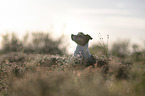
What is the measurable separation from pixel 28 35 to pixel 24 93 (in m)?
12.8

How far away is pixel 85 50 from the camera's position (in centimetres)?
723

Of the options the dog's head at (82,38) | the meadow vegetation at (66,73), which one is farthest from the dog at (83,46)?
the meadow vegetation at (66,73)

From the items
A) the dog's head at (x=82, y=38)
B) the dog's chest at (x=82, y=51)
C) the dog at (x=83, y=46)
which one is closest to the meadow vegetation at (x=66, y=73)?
the dog at (x=83, y=46)

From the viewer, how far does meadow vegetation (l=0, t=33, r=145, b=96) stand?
10.2ft

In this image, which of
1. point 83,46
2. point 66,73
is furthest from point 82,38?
point 66,73

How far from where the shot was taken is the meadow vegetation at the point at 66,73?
3.12 m

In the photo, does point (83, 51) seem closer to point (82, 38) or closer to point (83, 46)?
point (83, 46)

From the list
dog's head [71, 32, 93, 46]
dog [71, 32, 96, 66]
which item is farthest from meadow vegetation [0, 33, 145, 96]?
dog's head [71, 32, 93, 46]

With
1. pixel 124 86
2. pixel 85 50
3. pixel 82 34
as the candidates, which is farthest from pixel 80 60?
pixel 124 86

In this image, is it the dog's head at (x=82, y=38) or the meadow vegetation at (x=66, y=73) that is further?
the dog's head at (x=82, y=38)

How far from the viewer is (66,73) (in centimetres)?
459

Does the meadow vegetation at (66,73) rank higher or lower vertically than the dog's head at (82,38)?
lower

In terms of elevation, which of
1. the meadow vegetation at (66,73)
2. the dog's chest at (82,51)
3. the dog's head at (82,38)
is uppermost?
the dog's head at (82,38)

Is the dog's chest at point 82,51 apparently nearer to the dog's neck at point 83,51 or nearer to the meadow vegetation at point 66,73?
the dog's neck at point 83,51
